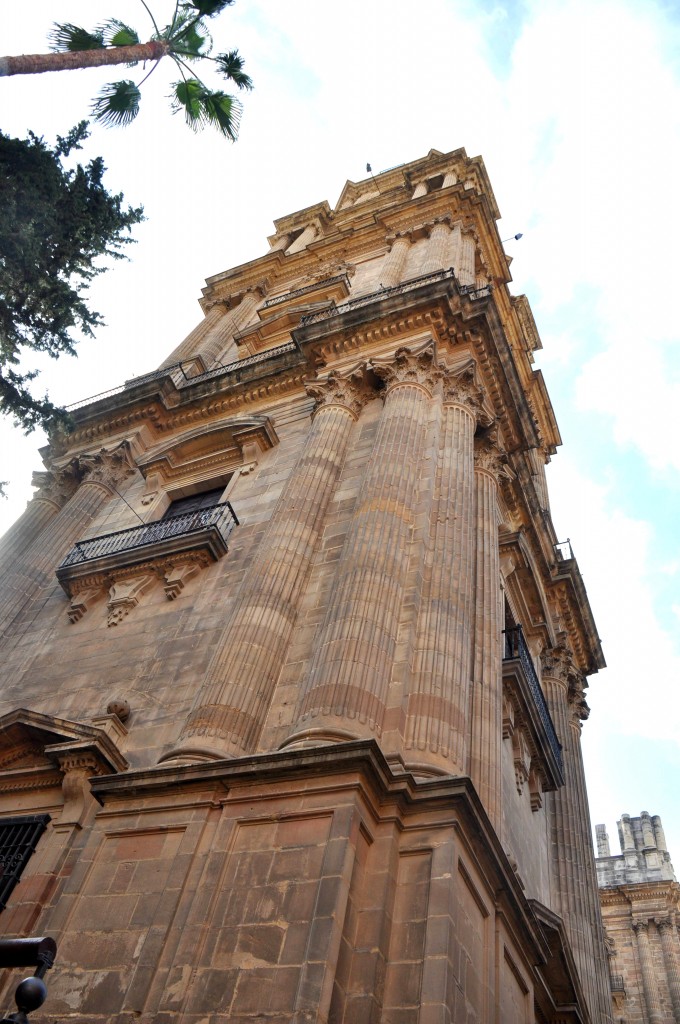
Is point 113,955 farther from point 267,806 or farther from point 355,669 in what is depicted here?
point 355,669

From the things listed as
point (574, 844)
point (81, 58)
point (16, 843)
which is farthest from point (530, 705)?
point (81, 58)

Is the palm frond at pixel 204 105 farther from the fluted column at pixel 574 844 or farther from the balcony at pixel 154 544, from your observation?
the fluted column at pixel 574 844

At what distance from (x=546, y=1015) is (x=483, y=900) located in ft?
18.7

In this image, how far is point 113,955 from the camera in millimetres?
8117

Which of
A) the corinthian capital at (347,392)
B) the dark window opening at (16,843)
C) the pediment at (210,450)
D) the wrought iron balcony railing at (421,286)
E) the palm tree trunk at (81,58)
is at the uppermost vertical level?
the wrought iron balcony railing at (421,286)

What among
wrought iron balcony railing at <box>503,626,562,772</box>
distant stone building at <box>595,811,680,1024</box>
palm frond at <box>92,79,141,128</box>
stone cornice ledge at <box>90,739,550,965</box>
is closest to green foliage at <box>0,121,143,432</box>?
palm frond at <box>92,79,141,128</box>

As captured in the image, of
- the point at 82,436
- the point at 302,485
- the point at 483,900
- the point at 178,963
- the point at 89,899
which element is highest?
the point at 82,436

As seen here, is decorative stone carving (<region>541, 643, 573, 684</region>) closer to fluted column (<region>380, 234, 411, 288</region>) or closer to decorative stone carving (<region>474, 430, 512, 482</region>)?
decorative stone carving (<region>474, 430, 512, 482</region>)

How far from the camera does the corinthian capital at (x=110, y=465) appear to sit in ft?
67.5

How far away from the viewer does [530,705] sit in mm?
16078

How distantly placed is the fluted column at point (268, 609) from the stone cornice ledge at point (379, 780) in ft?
3.04

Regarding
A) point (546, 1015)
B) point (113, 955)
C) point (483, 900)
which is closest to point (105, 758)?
point (113, 955)

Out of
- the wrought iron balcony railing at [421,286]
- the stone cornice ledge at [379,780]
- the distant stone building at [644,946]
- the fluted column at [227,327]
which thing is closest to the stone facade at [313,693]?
the stone cornice ledge at [379,780]

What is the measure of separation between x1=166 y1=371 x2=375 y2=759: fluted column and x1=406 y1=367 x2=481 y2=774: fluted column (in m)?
1.95
